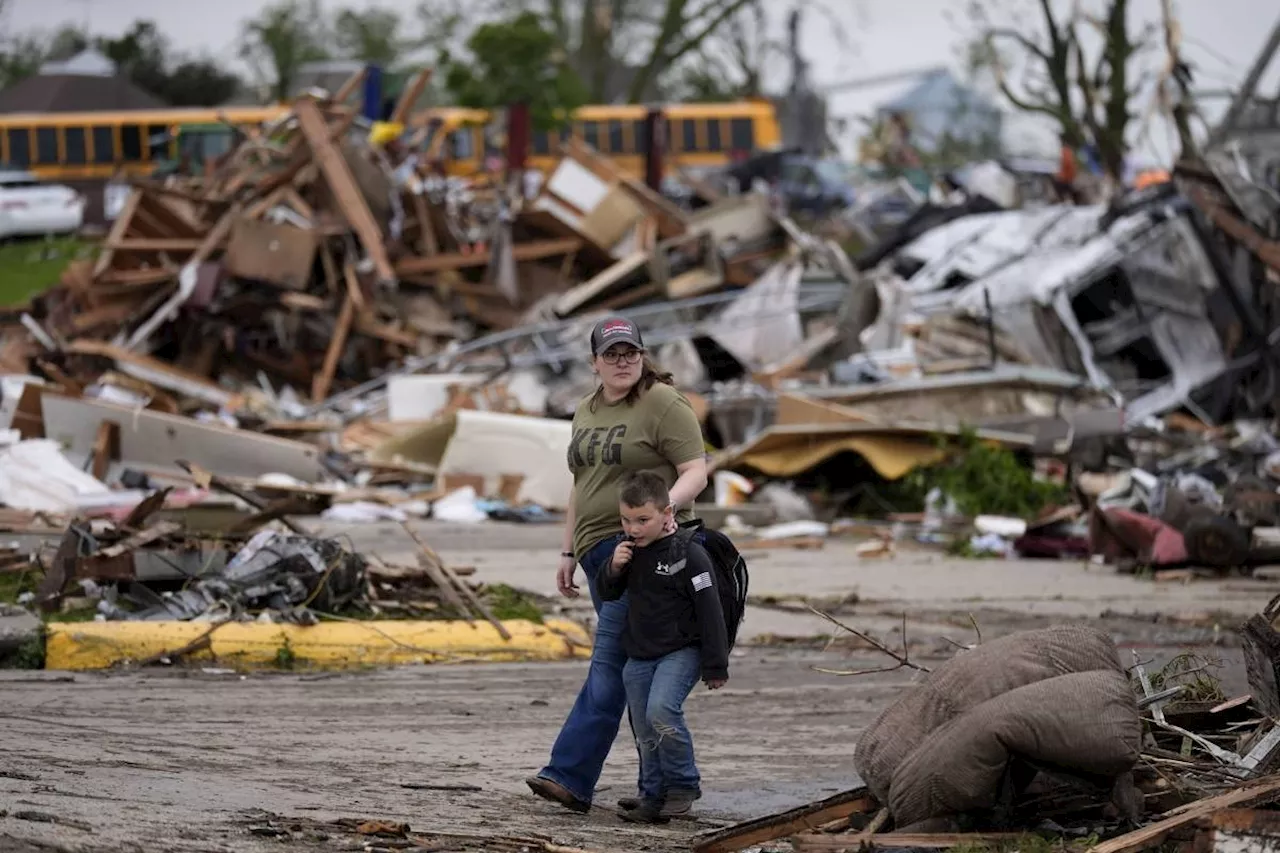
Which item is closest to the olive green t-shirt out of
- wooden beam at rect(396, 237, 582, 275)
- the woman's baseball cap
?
the woman's baseball cap

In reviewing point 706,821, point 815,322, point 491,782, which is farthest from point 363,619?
point 815,322

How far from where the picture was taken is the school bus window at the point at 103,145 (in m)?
44.2

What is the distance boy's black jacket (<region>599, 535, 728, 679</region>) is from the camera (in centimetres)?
617

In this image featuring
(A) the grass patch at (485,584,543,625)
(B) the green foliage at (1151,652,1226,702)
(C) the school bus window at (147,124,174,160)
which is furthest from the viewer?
(C) the school bus window at (147,124,174,160)

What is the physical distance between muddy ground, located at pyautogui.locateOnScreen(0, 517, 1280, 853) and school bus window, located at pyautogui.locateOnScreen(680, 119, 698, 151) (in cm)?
3612

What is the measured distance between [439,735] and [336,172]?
50.8 ft

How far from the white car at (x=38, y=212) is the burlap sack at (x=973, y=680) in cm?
3164

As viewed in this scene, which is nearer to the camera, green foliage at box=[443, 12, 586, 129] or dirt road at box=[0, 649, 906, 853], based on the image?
dirt road at box=[0, 649, 906, 853]

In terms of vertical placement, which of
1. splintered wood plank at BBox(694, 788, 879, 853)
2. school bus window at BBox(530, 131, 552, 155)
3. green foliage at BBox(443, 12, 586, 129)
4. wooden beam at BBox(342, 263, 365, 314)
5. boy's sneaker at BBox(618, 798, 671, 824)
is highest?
green foliage at BBox(443, 12, 586, 129)

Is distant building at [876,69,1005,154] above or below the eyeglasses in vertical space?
above

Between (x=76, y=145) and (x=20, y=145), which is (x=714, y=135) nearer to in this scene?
(x=76, y=145)

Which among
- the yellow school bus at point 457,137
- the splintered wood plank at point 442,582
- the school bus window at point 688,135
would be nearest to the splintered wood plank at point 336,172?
the splintered wood plank at point 442,582

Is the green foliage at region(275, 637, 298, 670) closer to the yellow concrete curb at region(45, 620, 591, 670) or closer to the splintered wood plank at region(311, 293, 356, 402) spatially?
the yellow concrete curb at region(45, 620, 591, 670)

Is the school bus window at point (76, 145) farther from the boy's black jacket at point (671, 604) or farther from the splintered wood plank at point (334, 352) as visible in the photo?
the boy's black jacket at point (671, 604)
